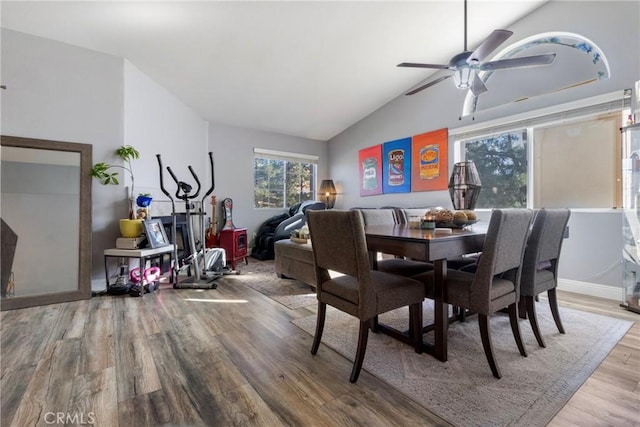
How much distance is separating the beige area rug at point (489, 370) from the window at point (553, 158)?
159 centimetres

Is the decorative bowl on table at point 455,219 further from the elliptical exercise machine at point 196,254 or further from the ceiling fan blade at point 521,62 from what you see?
the elliptical exercise machine at point 196,254

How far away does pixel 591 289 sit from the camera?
3.01 meters

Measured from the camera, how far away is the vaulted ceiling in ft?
8.72

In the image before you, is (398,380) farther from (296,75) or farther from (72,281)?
(296,75)

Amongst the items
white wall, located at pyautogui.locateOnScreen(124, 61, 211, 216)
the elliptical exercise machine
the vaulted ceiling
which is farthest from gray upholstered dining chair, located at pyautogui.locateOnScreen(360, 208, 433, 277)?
white wall, located at pyautogui.locateOnScreen(124, 61, 211, 216)

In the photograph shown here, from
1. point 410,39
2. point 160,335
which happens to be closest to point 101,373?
point 160,335

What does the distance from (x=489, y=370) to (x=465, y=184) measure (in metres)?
1.49

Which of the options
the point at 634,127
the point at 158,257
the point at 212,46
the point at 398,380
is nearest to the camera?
the point at 398,380

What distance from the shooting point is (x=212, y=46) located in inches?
126

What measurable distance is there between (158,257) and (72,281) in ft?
2.78

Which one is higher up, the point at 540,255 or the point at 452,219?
the point at 452,219

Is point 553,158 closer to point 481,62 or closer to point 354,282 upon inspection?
point 481,62

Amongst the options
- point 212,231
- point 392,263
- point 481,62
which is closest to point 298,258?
point 392,263

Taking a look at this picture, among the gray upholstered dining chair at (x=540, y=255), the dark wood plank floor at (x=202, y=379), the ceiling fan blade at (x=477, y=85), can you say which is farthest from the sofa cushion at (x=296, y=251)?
the ceiling fan blade at (x=477, y=85)
